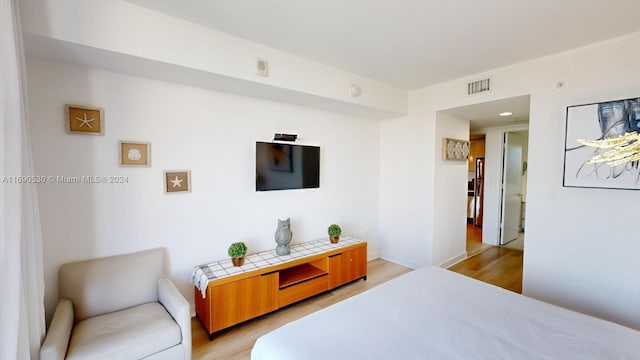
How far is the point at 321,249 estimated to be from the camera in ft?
10.6

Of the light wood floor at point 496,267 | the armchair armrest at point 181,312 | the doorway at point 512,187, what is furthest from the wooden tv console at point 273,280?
the doorway at point 512,187

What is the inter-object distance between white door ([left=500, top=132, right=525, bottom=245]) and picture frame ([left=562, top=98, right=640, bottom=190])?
260 cm

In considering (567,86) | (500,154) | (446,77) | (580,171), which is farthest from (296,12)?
(500,154)

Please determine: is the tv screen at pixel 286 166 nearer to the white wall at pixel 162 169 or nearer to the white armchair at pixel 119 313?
the white wall at pixel 162 169

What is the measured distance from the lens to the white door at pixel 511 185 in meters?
5.00

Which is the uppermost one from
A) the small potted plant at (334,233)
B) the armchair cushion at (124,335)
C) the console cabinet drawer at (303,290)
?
the small potted plant at (334,233)

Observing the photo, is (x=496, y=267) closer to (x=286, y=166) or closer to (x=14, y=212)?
(x=286, y=166)

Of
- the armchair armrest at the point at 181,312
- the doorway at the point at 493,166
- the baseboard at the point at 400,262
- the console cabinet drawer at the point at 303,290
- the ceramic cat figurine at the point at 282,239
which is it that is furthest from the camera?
the doorway at the point at 493,166

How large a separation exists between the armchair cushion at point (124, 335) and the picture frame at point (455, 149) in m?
3.59

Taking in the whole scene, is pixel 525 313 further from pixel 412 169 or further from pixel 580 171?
pixel 412 169

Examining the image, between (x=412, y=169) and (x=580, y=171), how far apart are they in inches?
69.9

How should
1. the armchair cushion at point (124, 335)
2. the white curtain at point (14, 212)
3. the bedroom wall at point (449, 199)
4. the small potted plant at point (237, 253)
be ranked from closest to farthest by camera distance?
1. the white curtain at point (14, 212)
2. the armchair cushion at point (124, 335)
3. the small potted plant at point (237, 253)
4. the bedroom wall at point (449, 199)

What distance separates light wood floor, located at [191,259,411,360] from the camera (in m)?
2.21

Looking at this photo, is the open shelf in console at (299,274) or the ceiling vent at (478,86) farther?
the ceiling vent at (478,86)
